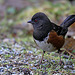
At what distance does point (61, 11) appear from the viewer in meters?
7.19

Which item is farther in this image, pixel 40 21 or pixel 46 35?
pixel 40 21

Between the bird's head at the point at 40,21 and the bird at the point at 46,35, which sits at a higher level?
the bird's head at the point at 40,21

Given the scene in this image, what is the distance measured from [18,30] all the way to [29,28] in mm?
414

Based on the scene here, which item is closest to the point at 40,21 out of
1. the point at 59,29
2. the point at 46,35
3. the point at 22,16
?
the point at 46,35

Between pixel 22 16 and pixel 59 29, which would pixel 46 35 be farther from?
pixel 22 16

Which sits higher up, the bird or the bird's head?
the bird's head

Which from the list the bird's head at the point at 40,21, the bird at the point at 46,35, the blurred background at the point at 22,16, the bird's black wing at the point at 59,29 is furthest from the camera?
the blurred background at the point at 22,16

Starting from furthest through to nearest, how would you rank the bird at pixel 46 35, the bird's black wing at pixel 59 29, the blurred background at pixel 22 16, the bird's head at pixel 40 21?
the blurred background at pixel 22 16
the bird's black wing at pixel 59 29
the bird's head at pixel 40 21
the bird at pixel 46 35

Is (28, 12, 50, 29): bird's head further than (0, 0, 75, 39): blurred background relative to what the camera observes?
No

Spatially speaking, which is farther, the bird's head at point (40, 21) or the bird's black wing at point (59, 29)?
the bird's black wing at point (59, 29)

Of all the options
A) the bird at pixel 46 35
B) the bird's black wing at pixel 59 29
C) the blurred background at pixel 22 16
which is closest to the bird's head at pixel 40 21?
the bird at pixel 46 35

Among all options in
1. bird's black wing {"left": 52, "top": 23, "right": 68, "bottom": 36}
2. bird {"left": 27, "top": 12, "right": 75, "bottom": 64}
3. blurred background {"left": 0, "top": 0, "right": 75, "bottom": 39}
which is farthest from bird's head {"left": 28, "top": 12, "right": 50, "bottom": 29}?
blurred background {"left": 0, "top": 0, "right": 75, "bottom": 39}

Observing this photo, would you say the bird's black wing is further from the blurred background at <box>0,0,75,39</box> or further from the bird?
the blurred background at <box>0,0,75,39</box>

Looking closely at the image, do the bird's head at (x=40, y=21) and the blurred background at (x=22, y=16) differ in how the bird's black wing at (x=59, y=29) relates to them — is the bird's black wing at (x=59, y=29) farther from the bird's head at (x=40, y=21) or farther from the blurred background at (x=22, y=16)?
the blurred background at (x=22, y=16)
